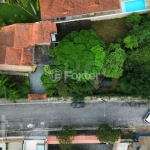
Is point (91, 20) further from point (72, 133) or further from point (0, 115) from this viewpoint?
point (0, 115)

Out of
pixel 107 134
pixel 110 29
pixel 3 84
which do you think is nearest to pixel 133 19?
pixel 110 29

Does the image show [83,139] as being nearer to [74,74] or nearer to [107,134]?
[107,134]

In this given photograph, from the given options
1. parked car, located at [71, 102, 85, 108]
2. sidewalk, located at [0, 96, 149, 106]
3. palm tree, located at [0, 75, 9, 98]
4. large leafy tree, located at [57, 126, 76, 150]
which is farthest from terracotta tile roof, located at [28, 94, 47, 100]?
large leafy tree, located at [57, 126, 76, 150]

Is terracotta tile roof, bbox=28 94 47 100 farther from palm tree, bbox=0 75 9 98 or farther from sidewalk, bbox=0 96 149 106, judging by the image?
palm tree, bbox=0 75 9 98

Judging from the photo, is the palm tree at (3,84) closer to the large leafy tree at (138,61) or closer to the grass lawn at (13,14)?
the grass lawn at (13,14)

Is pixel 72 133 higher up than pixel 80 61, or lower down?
lower down

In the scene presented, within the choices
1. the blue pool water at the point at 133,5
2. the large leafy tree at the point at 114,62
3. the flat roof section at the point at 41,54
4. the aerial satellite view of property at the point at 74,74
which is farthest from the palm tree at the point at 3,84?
the blue pool water at the point at 133,5

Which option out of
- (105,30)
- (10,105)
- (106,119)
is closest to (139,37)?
(105,30)
